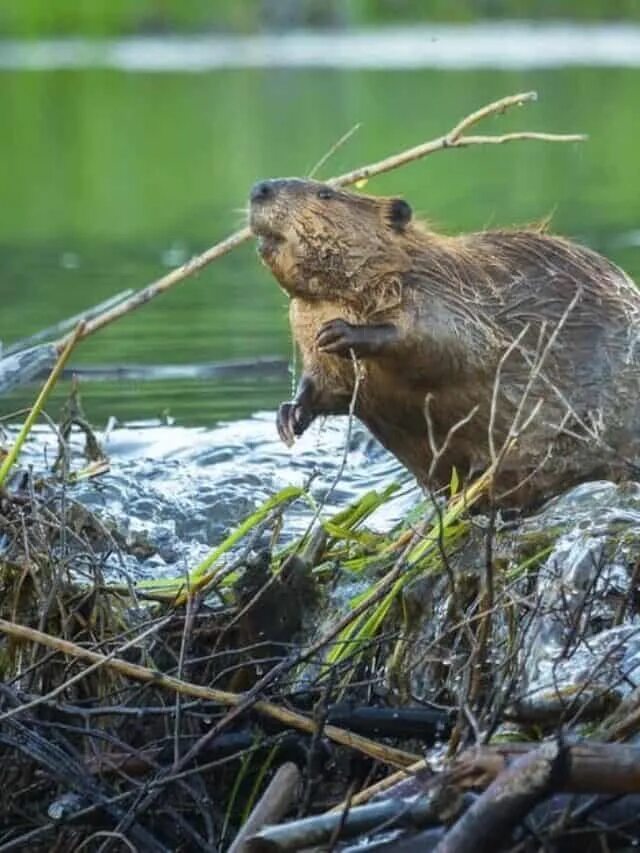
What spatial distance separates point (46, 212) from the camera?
15.8 m

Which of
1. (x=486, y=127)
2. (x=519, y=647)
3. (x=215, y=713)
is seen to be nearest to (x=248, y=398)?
(x=215, y=713)

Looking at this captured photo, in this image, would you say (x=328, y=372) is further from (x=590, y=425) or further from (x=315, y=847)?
(x=315, y=847)

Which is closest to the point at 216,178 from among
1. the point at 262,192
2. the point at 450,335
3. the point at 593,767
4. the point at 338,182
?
the point at 338,182

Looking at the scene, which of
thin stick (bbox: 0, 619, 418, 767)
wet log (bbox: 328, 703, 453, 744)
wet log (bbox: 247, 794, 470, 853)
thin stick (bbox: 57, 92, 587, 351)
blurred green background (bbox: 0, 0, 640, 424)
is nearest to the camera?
wet log (bbox: 247, 794, 470, 853)

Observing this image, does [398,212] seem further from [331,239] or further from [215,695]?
[215,695]

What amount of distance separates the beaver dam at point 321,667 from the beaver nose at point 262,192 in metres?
0.18

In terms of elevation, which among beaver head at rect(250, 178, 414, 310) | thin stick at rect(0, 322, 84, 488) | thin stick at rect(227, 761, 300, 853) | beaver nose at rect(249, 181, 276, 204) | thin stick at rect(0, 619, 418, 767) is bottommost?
thin stick at rect(0, 619, 418, 767)

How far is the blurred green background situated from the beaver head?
1.52 feet

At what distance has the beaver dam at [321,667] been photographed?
9.54ft

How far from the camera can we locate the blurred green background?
8.95m

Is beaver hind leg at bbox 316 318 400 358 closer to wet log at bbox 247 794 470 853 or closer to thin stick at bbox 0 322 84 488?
thin stick at bbox 0 322 84 488

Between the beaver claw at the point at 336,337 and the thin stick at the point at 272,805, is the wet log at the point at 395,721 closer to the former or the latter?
the thin stick at the point at 272,805

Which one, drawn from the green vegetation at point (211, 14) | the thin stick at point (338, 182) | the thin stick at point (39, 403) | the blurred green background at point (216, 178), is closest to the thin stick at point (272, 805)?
the thin stick at point (39, 403)

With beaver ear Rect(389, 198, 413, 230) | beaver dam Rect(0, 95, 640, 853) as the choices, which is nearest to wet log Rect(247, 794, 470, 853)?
beaver dam Rect(0, 95, 640, 853)
